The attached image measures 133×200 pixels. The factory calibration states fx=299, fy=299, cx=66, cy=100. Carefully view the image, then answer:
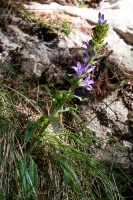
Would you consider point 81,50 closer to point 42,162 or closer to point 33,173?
point 42,162

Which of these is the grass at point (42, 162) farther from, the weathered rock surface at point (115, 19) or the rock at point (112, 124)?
the weathered rock surface at point (115, 19)

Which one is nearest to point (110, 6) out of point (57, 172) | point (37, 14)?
point (37, 14)

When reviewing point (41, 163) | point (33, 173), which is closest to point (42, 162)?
point (41, 163)

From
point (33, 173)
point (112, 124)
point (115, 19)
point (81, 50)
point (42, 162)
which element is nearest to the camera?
point (33, 173)

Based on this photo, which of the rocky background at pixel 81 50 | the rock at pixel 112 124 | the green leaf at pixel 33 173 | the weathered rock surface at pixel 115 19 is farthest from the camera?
the weathered rock surface at pixel 115 19

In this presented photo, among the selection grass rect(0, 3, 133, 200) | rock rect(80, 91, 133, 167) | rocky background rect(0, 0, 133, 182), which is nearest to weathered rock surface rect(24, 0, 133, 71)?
rocky background rect(0, 0, 133, 182)

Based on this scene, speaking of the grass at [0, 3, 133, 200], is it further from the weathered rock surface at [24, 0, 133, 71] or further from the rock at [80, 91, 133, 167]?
the weathered rock surface at [24, 0, 133, 71]

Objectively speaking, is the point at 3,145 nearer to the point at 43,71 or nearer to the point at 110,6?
the point at 43,71

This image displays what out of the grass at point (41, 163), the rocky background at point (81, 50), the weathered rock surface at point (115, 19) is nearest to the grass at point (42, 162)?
the grass at point (41, 163)
